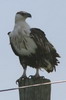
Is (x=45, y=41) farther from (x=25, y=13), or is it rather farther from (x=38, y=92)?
(x=38, y=92)

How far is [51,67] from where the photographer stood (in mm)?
7270

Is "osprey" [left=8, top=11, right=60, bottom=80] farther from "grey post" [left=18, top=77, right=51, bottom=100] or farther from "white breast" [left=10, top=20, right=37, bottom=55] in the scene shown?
"grey post" [left=18, top=77, right=51, bottom=100]

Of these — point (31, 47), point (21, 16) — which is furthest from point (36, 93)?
point (21, 16)

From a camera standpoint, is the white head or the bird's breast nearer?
the bird's breast

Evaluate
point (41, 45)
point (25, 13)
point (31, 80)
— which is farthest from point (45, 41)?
point (31, 80)

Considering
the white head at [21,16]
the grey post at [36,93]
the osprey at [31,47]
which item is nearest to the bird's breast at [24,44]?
the osprey at [31,47]

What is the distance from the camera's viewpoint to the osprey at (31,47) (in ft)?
23.6

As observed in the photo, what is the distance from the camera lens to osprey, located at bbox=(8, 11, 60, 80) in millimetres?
7188

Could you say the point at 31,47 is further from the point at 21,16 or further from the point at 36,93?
the point at 36,93

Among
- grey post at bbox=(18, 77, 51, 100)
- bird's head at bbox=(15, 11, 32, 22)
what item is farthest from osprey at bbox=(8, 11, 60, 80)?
grey post at bbox=(18, 77, 51, 100)

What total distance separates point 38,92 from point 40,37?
101 inches

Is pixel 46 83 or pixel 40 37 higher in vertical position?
pixel 40 37

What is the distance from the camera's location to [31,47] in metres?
7.46

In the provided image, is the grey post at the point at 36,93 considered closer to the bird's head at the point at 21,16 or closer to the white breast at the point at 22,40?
the white breast at the point at 22,40
